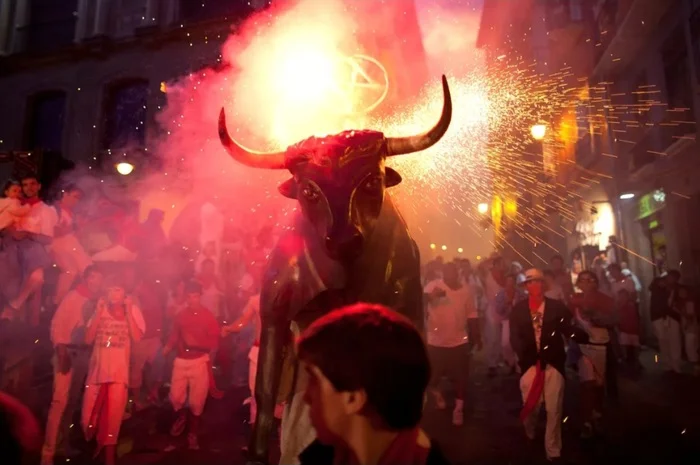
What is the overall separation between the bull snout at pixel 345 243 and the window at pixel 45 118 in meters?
15.8

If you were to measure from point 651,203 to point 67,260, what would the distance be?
11.6m

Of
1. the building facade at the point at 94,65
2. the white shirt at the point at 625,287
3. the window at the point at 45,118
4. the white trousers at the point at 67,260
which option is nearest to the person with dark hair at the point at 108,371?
the white trousers at the point at 67,260

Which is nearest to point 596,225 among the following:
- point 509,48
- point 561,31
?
point 561,31

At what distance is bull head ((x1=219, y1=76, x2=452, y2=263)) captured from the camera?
98.7 inches

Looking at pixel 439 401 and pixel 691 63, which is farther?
pixel 691 63

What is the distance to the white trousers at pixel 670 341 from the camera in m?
7.73

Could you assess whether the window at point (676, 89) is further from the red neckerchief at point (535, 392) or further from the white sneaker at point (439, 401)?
the white sneaker at point (439, 401)

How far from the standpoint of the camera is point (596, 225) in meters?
12.1

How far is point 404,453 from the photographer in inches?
61.5

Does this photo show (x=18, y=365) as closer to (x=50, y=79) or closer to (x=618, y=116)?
(x=50, y=79)

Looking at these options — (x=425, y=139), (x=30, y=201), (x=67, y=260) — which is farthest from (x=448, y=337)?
(x=30, y=201)

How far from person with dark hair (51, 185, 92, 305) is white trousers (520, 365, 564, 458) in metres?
5.61

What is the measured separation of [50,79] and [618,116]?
17.2 metres

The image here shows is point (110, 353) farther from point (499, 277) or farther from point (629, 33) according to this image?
point (629, 33)
